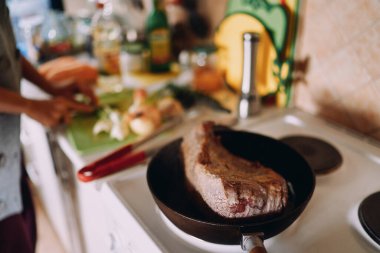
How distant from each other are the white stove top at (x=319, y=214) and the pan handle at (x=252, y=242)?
0.06 metres

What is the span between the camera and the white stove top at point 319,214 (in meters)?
0.52

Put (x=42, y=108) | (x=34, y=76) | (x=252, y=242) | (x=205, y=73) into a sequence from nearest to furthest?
(x=252, y=242) < (x=42, y=108) < (x=34, y=76) < (x=205, y=73)

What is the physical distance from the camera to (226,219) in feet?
1.65

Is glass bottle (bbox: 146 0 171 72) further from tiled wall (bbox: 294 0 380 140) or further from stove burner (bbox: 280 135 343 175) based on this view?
stove burner (bbox: 280 135 343 175)

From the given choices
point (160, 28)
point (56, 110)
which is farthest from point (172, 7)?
point (56, 110)

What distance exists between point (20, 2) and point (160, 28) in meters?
0.80

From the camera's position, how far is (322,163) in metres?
0.68

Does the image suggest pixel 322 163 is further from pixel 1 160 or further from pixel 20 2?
pixel 20 2

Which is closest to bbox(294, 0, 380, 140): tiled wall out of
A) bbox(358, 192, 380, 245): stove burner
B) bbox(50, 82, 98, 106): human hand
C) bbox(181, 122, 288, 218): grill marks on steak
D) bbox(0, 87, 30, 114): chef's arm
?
bbox(358, 192, 380, 245): stove burner

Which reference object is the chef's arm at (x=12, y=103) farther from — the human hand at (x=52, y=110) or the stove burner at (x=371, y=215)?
the stove burner at (x=371, y=215)

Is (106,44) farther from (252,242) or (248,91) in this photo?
(252,242)

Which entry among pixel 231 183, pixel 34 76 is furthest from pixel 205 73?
pixel 231 183

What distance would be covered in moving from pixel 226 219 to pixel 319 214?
19 centimetres

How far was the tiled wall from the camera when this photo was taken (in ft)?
2.35
